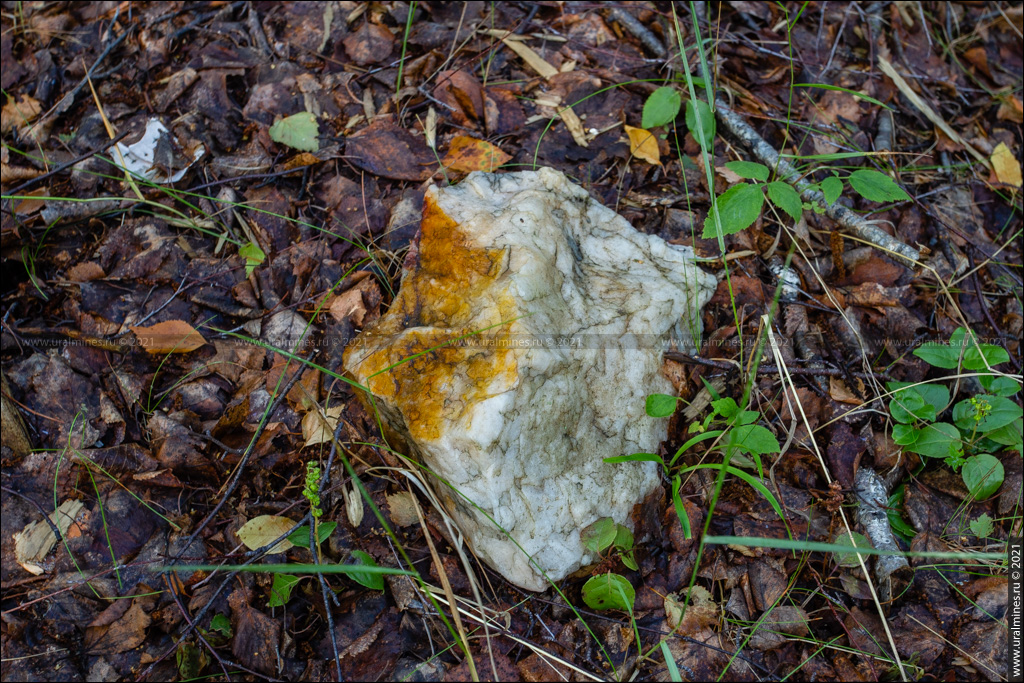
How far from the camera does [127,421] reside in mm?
2365

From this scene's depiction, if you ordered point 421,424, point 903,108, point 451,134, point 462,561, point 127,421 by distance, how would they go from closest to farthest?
point 421,424, point 462,561, point 127,421, point 451,134, point 903,108

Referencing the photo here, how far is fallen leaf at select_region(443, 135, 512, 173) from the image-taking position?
266 cm

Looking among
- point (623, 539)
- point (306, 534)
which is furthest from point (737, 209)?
point (306, 534)

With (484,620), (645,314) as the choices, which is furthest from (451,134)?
(484,620)

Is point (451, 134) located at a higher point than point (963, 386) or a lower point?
higher

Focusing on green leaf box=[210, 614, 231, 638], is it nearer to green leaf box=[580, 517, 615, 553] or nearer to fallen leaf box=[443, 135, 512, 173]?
green leaf box=[580, 517, 615, 553]

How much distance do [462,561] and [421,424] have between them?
54 cm

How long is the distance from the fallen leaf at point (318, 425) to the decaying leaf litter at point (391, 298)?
0.04ft

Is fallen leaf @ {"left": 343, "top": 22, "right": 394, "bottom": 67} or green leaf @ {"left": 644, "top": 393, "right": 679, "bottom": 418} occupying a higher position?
fallen leaf @ {"left": 343, "top": 22, "right": 394, "bottom": 67}

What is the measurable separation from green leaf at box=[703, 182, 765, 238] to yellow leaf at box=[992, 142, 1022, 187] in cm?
171

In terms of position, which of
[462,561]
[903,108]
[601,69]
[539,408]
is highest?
[601,69]

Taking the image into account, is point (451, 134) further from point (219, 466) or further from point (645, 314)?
point (219, 466)

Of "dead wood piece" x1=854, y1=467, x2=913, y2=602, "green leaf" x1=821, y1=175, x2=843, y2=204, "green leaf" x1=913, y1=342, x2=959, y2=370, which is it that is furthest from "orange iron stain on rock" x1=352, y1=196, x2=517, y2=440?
"green leaf" x1=913, y1=342, x2=959, y2=370

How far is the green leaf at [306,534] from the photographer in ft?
6.83
